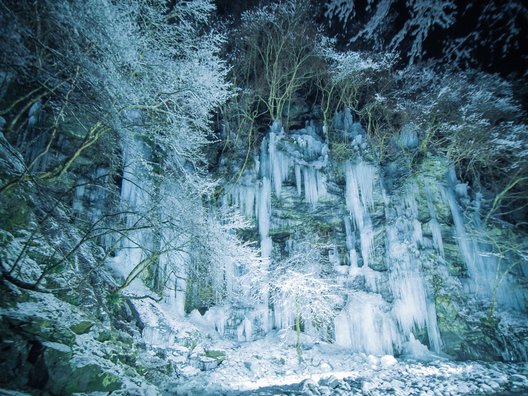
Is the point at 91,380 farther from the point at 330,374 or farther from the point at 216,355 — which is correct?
the point at 330,374

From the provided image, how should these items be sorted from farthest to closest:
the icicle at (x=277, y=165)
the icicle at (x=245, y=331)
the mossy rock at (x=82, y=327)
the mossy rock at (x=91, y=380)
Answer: the icicle at (x=277, y=165), the icicle at (x=245, y=331), the mossy rock at (x=82, y=327), the mossy rock at (x=91, y=380)

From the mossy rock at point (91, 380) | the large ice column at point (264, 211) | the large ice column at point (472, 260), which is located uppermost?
the large ice column at point (264, 211)

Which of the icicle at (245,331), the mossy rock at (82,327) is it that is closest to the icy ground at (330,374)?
the icicle at (245,331)

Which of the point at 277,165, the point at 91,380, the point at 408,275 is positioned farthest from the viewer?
the point at 277,165

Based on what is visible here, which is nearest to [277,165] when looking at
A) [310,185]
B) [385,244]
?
[310,185]

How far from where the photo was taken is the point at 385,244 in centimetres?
1059

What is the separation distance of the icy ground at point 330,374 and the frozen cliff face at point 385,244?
42.3 inches

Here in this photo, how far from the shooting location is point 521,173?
11078 mm

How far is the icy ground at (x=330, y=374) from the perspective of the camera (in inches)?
214

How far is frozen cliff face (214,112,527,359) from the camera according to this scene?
934 cm

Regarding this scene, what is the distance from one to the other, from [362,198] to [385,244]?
2.10 meters

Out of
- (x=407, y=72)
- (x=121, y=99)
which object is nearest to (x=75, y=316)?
(x=121, y=99)

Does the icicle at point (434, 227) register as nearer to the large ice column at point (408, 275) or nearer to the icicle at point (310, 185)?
the large ice column at point (408, 275)

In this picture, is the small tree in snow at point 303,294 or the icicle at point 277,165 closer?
the small tree in snow at point 303,294
